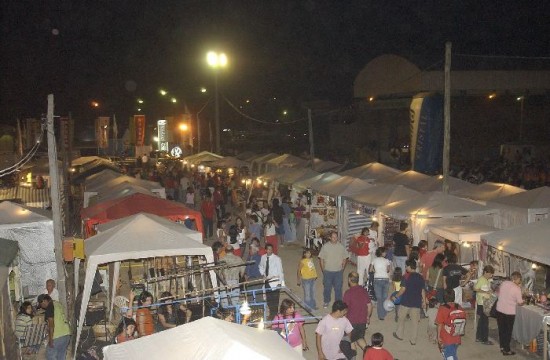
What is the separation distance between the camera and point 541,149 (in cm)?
3297

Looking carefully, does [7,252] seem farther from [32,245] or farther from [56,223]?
[32,245]

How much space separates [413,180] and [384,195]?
4.35 m

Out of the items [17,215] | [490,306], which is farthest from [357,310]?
[17,215]

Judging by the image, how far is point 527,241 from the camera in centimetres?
928

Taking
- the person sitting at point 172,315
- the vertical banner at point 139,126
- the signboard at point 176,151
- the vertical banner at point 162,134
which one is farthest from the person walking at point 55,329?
the vertical banner at point 162,134

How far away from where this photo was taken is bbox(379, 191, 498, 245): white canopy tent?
12680 millimetres

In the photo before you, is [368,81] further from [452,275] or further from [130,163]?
[452,275]

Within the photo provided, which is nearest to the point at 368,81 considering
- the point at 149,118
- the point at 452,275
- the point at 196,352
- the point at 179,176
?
the point at 179,176

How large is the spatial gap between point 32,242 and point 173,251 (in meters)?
4.47

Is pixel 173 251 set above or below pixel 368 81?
below

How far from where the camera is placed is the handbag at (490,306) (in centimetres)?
916

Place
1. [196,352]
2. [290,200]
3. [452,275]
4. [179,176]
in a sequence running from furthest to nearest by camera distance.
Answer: [179,176]
[290,200]
[452,275]
[196,352]

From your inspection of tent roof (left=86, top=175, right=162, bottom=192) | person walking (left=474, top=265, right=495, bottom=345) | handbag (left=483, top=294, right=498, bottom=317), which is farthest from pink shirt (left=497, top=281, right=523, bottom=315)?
tent roof (left=86, top=175, right=162, bottom=192)

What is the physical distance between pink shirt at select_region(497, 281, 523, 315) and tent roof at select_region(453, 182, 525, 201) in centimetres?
711
